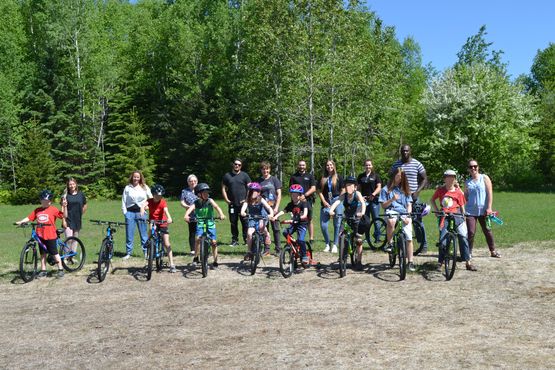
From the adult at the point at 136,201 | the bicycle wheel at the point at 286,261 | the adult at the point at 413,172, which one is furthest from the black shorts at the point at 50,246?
the adult at the point at 413,172

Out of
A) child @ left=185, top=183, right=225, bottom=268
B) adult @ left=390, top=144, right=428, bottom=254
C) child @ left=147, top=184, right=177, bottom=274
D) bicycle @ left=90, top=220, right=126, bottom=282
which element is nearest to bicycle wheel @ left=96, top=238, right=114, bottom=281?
bicycle @ left=90, top=220, right=126, bottom=282

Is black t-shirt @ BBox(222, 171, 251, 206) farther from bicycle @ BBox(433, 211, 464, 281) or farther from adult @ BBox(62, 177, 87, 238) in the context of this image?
bicycle @ BBox(433, 211, 464, 281)

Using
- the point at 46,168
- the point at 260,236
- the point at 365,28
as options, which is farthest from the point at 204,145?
the point at 260,236

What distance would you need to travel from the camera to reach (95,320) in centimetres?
845

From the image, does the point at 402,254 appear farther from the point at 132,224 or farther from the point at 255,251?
the point at 132,224

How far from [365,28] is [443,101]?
10.2 metres

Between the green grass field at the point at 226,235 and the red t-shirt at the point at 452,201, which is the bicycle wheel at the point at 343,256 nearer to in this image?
the red t-shirt at the point at 452,201

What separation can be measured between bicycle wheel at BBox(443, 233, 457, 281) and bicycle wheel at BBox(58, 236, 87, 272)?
6928 mm

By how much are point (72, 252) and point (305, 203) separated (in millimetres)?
4829

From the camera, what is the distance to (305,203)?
10883mm

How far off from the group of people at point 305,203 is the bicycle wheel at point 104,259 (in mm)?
963

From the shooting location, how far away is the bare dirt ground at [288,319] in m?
6.52

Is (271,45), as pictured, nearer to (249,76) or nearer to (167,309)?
(249,76)

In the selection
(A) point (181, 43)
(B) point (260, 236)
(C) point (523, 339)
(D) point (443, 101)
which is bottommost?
(C) point (523, 339)
